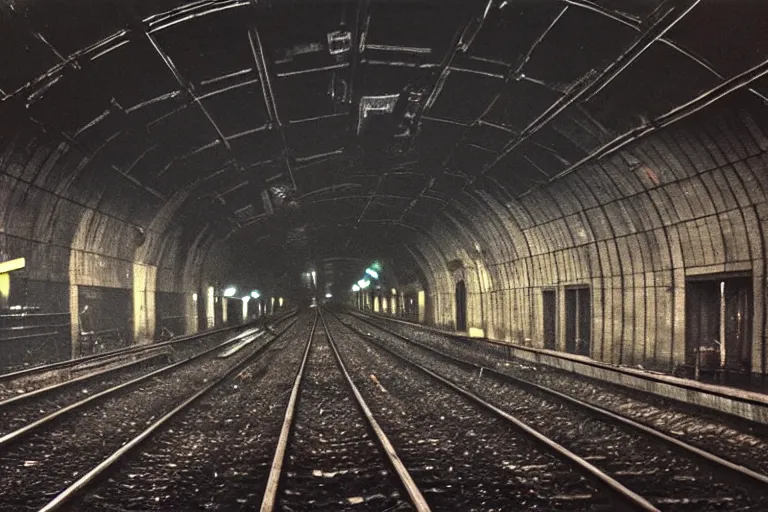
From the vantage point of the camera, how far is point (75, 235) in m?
12.9

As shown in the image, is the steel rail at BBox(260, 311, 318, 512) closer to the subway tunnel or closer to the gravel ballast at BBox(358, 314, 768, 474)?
the gravel ballast at BBox(358, 314, 768, 474)

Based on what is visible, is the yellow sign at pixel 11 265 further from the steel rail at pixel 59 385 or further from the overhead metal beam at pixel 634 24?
the overhead metal beam at pixel 634 24

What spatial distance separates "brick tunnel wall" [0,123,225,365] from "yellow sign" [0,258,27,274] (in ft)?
0.52

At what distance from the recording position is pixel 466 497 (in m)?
4.70

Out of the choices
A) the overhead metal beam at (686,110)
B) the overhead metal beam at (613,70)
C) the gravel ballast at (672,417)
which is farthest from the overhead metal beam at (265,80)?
the gravel ballast at (672,417)

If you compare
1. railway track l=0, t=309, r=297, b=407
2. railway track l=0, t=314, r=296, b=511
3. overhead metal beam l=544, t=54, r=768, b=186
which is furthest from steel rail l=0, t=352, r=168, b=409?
overhead metal beam l=544, t=54, r=768, b=186

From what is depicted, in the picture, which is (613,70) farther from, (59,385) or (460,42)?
(59,385)

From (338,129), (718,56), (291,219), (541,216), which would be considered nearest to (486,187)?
(541,216)

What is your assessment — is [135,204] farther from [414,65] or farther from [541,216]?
[541,216]

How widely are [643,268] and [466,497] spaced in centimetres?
805

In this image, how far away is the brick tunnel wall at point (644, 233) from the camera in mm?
8156

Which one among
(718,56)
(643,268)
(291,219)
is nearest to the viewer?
(718,56)

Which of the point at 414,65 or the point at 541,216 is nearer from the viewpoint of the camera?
the point at 414,65

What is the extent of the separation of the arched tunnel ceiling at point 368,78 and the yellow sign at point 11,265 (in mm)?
2602
